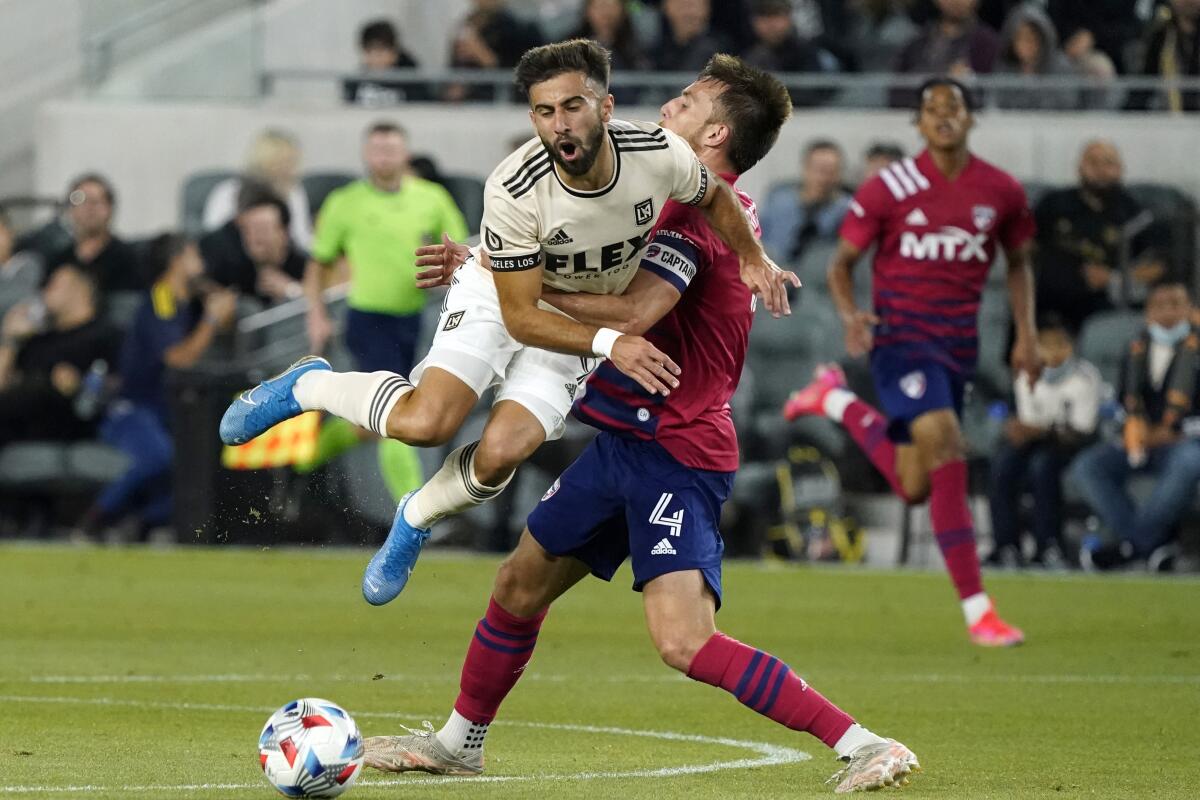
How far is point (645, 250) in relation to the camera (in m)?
6.03

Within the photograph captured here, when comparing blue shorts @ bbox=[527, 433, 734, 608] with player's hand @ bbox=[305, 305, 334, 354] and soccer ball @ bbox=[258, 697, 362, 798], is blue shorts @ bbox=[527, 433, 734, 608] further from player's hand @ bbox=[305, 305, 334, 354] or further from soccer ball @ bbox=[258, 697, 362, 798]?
player's hand @ bbox=[305, 305, 334, 354]

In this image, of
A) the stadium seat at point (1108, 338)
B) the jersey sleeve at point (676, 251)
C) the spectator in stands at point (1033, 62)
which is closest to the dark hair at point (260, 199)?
the spectator in stands at point (1033, 62)

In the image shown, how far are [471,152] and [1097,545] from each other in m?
5.78

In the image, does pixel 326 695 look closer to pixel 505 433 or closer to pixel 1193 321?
pixel 505 433

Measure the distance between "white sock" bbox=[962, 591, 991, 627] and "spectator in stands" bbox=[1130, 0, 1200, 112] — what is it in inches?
261

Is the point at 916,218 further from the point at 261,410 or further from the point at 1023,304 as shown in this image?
the point at 261,410

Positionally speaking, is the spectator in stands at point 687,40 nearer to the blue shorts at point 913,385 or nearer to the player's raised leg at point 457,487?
the blue shorts at point 913,385

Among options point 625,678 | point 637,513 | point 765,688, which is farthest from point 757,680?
point 625,678

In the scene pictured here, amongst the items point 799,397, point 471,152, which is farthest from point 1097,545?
point 471,152

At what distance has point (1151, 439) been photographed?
1377 cm

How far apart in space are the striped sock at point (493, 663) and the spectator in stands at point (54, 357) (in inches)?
392

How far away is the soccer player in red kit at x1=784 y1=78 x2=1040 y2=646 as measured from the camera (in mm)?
10141

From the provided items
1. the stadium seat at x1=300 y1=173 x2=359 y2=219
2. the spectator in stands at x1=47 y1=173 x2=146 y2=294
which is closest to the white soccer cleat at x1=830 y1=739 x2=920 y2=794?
the spectator in stands at x1=47 y1=173 x2=146 y2=294

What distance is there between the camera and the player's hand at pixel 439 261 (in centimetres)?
657
